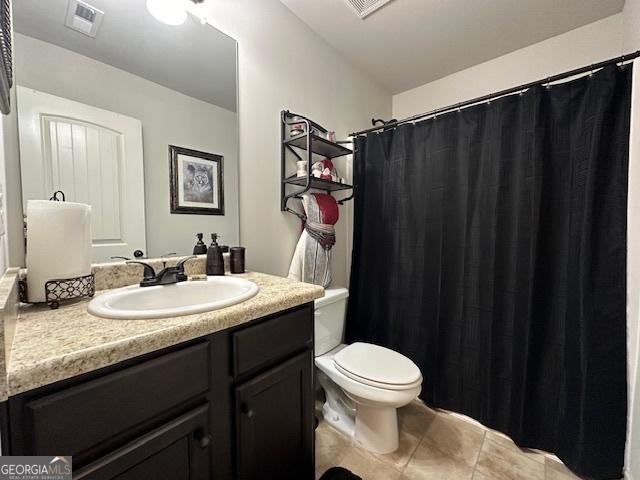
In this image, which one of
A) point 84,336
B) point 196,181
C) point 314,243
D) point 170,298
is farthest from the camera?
point 314,243

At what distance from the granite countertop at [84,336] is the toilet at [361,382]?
0.71 meters

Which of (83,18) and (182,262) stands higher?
(83,18)

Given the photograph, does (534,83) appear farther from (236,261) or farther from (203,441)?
(203,441)

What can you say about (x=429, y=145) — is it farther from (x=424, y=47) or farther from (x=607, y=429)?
(x=607, y=429)

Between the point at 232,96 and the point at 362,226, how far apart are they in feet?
3.67

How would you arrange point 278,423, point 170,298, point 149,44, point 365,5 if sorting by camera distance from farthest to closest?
point 365,5, point 149,44, point 170,298, point 278,423

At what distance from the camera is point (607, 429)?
1.09 metres

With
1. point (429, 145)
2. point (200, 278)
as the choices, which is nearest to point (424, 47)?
point (429, 145)

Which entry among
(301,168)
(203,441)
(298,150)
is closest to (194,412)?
(203,441)

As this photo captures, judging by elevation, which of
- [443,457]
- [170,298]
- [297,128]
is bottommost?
[443,457]

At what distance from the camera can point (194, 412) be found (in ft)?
1.97

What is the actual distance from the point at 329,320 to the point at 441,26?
6.09 ft

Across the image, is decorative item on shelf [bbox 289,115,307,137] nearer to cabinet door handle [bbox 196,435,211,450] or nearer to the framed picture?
the framed picture

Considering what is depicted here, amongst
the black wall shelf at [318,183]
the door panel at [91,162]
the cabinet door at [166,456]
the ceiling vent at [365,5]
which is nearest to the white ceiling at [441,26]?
the ceiling vent at [365,5]
